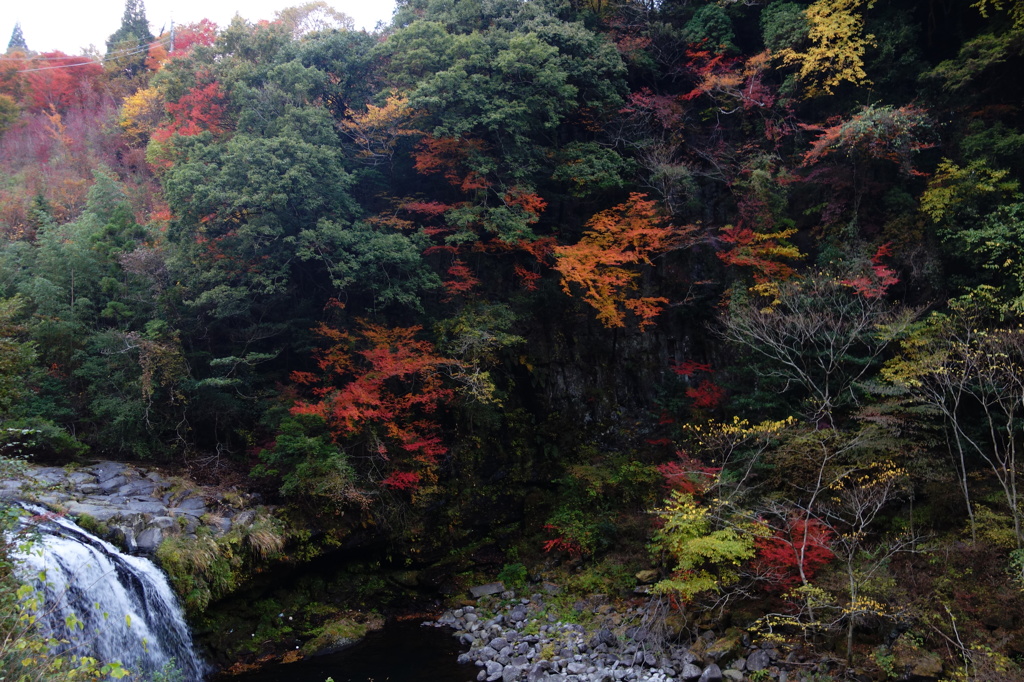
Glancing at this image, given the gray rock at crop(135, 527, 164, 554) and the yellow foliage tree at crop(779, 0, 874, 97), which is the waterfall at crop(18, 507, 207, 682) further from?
the yellow foliage tree at crop(779, 0, 874, 97)

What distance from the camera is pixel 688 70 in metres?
16.4

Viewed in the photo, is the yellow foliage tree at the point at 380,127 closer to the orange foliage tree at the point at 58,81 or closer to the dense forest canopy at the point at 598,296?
the dense forest canopy at the point at 598,296

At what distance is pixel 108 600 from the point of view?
8.61 meters

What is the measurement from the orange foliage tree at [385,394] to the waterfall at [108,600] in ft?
12.6

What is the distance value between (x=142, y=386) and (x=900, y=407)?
14.3 metres

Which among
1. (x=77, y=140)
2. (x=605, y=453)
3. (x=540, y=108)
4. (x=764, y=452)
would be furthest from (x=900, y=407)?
(x=77, y=140)

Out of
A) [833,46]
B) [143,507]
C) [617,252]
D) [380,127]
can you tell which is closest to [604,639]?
[617,252]

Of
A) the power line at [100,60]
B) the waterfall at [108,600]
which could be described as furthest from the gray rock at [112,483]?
the power line at [100,60]

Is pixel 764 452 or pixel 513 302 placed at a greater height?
pixel 513 302

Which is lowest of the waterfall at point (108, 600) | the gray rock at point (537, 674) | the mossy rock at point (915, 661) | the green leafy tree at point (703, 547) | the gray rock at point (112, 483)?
the gray rock at point (537, 674)

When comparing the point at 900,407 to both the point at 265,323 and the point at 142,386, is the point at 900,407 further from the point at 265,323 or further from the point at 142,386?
the point at 142,386

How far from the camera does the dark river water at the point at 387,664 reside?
10.4 meters

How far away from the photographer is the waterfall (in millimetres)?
8078

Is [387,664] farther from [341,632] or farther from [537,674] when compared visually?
[537,674]
